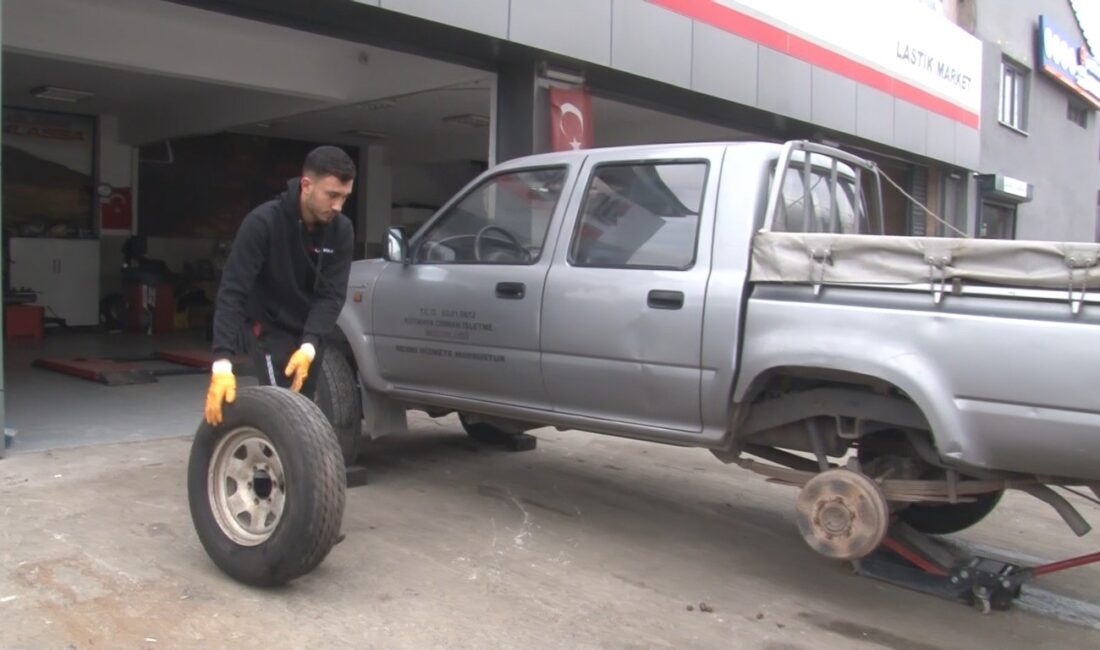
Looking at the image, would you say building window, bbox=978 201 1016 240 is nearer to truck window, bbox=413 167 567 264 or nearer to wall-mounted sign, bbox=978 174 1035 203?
wall-mounted sign, bbox=978 174 1035 203

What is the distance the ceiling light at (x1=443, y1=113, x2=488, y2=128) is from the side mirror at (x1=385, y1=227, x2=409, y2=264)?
23.6 feet

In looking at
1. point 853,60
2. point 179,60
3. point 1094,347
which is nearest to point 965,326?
point 1094,347

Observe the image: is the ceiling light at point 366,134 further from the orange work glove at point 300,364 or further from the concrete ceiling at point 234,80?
the orange work glove at point 300,364

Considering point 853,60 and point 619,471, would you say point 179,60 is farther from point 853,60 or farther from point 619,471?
point 853,60

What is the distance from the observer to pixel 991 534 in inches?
220

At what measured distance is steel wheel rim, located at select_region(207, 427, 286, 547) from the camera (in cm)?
403

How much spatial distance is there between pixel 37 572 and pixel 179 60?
23.1 feet

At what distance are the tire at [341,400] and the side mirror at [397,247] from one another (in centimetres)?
83

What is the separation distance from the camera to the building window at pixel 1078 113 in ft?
71.8

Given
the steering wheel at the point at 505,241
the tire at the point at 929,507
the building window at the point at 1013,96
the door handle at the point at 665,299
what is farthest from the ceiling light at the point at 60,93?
the building window at the point at 1013,96

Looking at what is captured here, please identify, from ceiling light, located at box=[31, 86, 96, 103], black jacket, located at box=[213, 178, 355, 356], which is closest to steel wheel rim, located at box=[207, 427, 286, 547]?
black jacket, located at box=[213, 178, 355, 356]

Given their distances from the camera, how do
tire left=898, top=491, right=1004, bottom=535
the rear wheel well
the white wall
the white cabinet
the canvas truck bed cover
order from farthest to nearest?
the white wall < the white cabinet < tire left=898, top=491, right=1004, bottom=535 < the rear wheel well < the canvas truck bed cover

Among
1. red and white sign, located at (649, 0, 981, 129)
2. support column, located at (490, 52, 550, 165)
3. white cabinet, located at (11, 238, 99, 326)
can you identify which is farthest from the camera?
white cabinet, located at (11, 238, 99, 326)

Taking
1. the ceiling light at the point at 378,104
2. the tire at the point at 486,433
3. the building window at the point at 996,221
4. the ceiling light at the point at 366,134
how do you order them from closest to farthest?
the tire at the point at 486,433 → the ceiling light at the point at 378,104 → the ceiling light at the point at 366,134 → the building window at the point at 996,221
